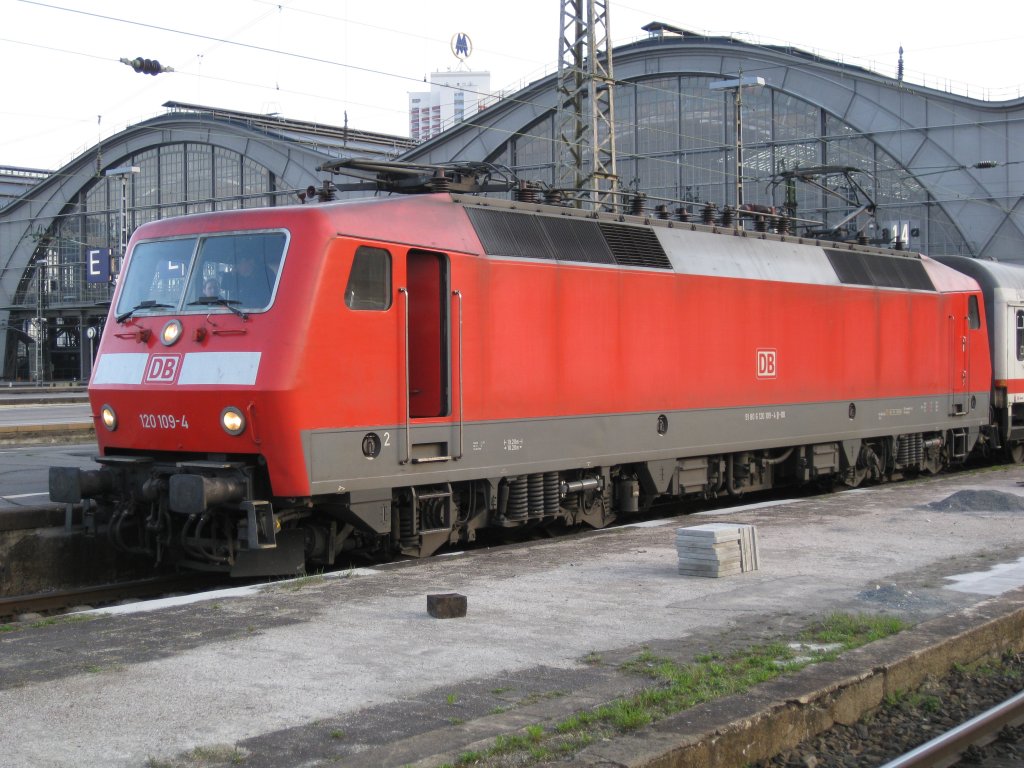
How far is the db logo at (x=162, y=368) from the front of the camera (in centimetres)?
1041

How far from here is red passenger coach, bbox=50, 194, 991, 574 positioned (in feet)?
32.5

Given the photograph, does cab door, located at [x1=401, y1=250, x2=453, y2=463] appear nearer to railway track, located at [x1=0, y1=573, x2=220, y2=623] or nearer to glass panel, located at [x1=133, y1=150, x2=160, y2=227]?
railway track, located at [x1=0, y1=573, x2=220, y2=623]

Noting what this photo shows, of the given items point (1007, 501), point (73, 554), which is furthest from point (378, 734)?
point (1007, 501)

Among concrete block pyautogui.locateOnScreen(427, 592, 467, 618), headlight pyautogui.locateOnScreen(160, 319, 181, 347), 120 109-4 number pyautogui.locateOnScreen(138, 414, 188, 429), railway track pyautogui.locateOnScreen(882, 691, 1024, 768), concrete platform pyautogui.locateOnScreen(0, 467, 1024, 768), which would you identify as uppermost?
headlight pyautogui.locateOnScreen(160, 319, 181, 347)

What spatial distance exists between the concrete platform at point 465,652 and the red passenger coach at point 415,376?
97cm

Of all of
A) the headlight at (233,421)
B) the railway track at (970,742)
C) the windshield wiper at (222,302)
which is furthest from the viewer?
the windshield wiper at (222,302)

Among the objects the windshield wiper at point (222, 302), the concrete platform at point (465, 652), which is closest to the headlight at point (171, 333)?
the windshield wiper at point (222, 302)

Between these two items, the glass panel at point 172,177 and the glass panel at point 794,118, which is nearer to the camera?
the glass panel at point 794,118

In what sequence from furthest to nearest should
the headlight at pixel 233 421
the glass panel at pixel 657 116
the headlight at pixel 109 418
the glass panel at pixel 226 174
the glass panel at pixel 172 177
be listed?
the glass panel at pixel 172 177 → the glass panel at pixel 226 174 → the glass panel at pixel 657 116 → the headlight at pixel 109 418 → the headlight at pixel 233 421

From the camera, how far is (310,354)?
9.79m

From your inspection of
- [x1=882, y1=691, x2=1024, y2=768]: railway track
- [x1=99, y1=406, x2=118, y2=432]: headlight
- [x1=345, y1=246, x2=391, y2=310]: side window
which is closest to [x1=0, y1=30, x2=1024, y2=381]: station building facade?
[x1=345, y1=246, x2=391, y2=310]: side window

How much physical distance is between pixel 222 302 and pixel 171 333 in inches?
27.0

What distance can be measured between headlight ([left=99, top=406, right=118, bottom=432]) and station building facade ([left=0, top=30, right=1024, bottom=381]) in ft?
95.8

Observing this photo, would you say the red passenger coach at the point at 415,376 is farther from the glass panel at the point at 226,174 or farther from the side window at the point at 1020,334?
the glass panel at the point at 226,174
